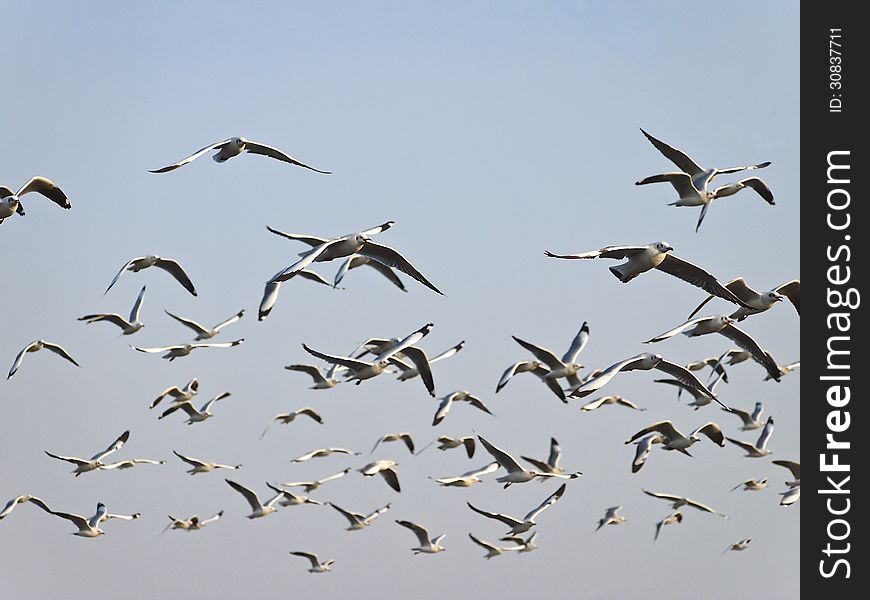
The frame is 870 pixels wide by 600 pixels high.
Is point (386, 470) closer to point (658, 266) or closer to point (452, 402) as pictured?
point (452, 402)

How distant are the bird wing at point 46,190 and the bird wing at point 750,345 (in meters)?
12.5

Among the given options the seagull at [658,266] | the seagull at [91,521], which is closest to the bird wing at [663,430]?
the seagull at [658,266]

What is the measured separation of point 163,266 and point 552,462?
11.5 meters

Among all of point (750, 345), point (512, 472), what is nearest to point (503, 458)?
point (512, 472)

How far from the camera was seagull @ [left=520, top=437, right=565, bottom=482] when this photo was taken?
102 feet

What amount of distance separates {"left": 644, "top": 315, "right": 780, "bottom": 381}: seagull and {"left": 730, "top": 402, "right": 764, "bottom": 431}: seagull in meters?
9.63

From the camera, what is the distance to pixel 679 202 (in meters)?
25.4

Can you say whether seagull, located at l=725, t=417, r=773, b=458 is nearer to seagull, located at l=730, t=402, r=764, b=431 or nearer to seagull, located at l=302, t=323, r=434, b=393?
seagull, located at l=730, t=402, r=764, b=431

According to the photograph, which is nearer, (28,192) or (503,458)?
(28,192)

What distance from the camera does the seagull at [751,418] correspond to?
3494 centimetres

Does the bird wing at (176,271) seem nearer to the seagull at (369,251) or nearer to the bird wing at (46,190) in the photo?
the bird wing at (46,190)

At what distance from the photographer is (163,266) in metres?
29.5
